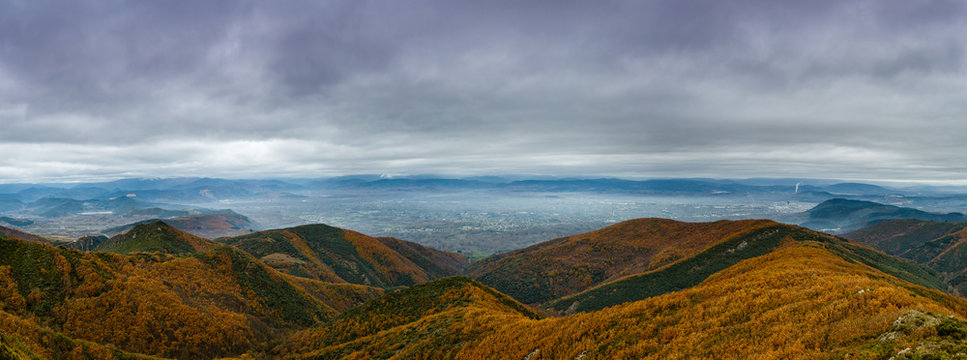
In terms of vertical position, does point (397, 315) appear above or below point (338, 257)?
above

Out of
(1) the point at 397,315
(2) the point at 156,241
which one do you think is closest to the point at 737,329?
(1) the point at 397,315

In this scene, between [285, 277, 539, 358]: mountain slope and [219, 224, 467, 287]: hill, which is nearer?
[285, 277, 539, 358]: mountain slope

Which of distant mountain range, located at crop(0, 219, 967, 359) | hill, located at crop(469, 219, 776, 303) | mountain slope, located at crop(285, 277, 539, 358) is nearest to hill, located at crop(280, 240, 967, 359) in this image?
distant mountain range, located at crop(0, 219, 967, 359)

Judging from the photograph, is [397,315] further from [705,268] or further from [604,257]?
[604,257]

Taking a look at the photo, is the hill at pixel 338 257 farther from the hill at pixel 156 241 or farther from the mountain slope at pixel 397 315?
the mountain slope at pixel 397 315

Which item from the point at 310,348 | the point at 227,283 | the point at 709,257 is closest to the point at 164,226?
the point at 227,283

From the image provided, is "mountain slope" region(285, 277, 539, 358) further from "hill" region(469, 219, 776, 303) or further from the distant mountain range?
"hill" region(469, 219, 776, 303)
